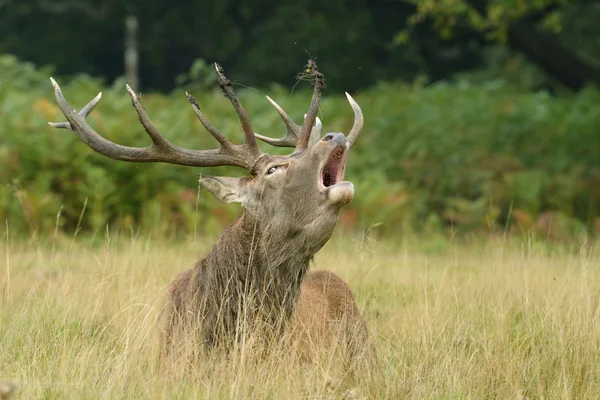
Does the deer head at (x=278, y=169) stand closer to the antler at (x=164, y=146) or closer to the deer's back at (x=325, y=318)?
the antler at (x=164, y=146)

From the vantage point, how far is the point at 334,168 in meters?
5.62

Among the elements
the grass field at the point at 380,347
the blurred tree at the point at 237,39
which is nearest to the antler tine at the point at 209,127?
the grass field at the point at 380,347

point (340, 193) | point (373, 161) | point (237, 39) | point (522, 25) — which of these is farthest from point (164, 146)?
point (237, 39)

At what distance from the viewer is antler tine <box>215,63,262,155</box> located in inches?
221

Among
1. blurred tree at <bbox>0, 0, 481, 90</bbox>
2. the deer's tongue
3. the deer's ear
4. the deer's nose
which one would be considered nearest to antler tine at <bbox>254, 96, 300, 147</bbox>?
the deer's ear

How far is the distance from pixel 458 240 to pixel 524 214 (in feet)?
2.83

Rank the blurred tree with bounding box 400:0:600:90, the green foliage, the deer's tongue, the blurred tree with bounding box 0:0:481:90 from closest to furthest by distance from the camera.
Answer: the deer's tongue < the green foliage < the blurred tree with bounding box 400:0:600:90 < the blurred tree with bounding box 0:0:481:90

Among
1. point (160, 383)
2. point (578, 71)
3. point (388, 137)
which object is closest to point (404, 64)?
point (578, 71)

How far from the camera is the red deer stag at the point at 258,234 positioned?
5.49 meters

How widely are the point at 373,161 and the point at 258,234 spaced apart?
8.38 metres

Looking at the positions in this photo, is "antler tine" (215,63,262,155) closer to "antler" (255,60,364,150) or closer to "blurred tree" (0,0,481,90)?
"antler" (255,60,364,150)

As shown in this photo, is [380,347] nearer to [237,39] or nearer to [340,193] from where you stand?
[340,193]

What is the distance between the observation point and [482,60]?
103 ft

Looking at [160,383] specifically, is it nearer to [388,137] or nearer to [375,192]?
[375,192]
